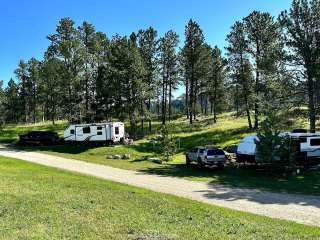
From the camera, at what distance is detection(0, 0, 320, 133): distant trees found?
43562 mm

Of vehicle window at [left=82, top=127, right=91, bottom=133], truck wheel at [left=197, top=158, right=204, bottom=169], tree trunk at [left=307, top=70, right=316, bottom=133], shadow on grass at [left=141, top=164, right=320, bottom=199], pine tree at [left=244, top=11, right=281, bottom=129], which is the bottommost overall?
shadow on grass at [left=141, top=164, right=320, bottom=199]

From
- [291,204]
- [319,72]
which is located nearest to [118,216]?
[291,204]

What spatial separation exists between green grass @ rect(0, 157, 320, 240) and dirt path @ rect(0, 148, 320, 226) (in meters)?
2.58

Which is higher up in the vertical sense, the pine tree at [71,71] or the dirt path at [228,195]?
the pine tree at [71,71]

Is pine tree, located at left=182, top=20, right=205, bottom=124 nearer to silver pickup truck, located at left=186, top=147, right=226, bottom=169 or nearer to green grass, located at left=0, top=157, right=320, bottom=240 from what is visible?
silver pickup truck, located at left=186, top=147, right=226, bottom=169

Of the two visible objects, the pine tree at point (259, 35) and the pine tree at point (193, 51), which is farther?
the pine tree at point (193, 51)

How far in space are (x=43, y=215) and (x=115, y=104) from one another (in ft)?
135

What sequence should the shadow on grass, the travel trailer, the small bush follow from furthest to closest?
the travel trailer
the small bush
the shadow on grass

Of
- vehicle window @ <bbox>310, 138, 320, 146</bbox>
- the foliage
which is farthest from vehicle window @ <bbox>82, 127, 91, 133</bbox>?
vehicle window @ <bbox>310, 138, 320, 146</bbox>

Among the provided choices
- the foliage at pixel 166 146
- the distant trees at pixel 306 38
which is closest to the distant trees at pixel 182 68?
the distant trees at pixel 306 38

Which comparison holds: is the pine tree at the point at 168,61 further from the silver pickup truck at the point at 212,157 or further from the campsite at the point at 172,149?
the silver pickup truck at the point at 212,157

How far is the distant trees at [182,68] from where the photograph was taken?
43.6 metres

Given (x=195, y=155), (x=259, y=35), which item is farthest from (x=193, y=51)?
(x=195, y=155)

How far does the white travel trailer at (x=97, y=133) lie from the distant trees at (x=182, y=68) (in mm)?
4367
